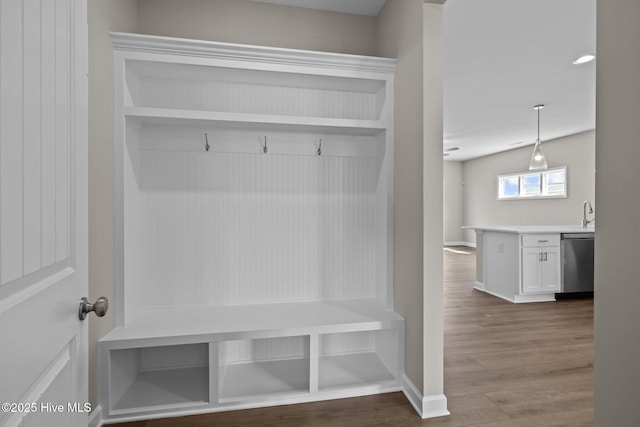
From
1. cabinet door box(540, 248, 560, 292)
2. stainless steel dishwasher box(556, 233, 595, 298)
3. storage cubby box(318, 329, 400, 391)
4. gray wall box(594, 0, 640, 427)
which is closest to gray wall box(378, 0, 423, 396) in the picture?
storage cubby box(318, 329, 400, 391)

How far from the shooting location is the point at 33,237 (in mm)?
670

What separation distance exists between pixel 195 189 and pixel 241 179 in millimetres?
327

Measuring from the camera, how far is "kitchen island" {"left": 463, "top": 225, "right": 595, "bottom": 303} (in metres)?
4.15

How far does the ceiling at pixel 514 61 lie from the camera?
94.7 inches

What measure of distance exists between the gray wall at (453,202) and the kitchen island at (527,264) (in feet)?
19.7

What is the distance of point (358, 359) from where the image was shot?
2.46 metres

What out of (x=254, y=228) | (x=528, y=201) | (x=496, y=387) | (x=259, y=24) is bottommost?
(x=496, y=387)

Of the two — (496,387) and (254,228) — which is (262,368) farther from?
(496,387)

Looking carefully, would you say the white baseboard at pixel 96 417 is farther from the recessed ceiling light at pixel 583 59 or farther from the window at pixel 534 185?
the window at pixel 534 185

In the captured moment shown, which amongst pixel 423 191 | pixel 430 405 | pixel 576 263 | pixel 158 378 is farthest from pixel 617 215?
pixel 576 263

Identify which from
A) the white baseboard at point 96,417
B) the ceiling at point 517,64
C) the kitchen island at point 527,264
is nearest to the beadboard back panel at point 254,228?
the white baseboard at point 96,417

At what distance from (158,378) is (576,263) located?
5.01m

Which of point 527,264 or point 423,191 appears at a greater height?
point 423,191

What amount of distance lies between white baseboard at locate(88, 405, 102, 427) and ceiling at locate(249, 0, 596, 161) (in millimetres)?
2790
